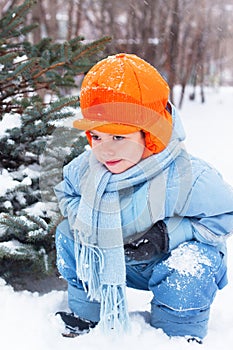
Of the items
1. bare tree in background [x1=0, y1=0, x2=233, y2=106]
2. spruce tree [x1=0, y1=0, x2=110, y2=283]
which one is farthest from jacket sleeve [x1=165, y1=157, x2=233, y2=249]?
bare tree in background [x1=0, y1=0, x2=233, y2=106]

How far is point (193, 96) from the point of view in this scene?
8.04 metres

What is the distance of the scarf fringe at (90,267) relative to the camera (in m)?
1.76

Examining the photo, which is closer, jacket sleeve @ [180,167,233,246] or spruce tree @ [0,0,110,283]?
jacket sleeve @ [180,167,233,246]

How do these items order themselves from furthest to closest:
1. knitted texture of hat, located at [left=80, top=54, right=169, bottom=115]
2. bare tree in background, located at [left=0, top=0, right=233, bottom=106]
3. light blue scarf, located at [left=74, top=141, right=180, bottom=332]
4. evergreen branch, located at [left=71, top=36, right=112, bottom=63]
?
bare tree in background, located at [left=0, top=0, right=233, bottom=106] → evergreen branch, located at [left=71, top=36, right=112, bottom=63] → light blue scarf, located at [left=74, top=141, right=180, bottom=332] → knitted texture of hat, located at [left=80, top=54, right=169, bottom=115]

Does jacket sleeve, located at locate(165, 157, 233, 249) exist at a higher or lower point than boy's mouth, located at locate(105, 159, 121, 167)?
lower

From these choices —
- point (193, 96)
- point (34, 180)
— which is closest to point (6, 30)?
point (34, 180)

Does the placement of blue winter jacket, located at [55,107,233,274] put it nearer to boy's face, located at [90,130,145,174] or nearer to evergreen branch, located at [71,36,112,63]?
boy's face, located at [90,130,145,174]

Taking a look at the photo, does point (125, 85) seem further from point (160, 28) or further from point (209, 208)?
point (160, 28)

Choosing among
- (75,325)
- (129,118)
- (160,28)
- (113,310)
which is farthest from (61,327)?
(160,28)

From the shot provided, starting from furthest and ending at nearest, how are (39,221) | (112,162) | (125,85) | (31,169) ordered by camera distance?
(31,169)
(39,221)
(112,162)
(125,85)

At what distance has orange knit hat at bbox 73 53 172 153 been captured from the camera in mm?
1593

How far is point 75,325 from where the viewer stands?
6.21 feet

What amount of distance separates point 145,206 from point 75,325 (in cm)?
56

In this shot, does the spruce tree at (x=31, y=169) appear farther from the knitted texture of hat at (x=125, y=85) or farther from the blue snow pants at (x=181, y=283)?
the knitted texture of hat at (x=125, y=85)
